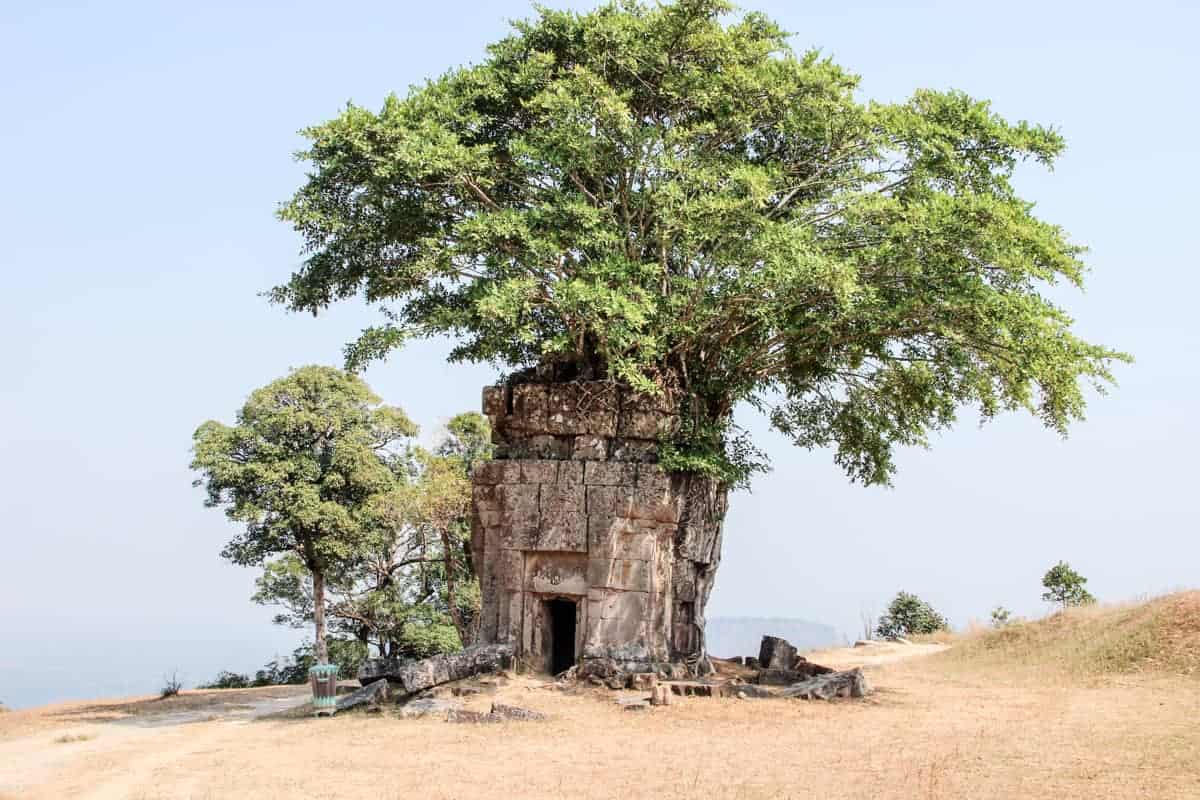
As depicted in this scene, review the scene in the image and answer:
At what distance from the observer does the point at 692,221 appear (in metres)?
21.9

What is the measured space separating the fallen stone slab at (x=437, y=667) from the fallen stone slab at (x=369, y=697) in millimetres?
→ 376

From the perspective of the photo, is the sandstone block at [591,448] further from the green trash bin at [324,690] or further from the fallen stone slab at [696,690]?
the green trash bin at [324,690]

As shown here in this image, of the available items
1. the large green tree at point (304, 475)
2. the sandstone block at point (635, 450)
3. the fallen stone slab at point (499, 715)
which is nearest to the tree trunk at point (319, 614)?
the large green tree at point (304, 475)

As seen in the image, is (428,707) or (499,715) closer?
(499,715)

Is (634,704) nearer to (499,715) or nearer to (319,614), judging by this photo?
(499,715)

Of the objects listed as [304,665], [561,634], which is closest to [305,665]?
[304,665]

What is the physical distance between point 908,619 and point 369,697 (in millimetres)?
23578

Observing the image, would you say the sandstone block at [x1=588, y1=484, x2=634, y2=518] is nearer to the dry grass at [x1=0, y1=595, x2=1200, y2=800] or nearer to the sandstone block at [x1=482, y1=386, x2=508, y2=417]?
the sandstone block at [x1=482, y1=386, x2=508, y2=417]

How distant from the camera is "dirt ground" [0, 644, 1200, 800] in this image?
49.0 feet

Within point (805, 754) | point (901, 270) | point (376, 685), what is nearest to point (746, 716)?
point (805, 754)

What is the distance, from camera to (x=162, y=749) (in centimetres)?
1972

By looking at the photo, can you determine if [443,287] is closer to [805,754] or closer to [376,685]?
[376,685]

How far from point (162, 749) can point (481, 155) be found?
12108mm

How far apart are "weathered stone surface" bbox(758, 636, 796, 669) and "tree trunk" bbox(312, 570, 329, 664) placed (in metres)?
13.3
